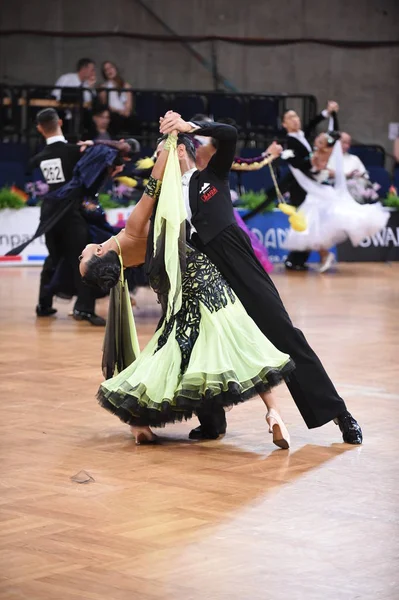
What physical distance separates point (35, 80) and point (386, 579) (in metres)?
17.8

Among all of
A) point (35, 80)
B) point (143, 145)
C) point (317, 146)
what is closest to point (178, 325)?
point (317, 146)

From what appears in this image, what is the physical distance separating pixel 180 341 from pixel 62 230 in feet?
20.1

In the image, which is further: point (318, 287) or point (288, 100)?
point (288, 100)

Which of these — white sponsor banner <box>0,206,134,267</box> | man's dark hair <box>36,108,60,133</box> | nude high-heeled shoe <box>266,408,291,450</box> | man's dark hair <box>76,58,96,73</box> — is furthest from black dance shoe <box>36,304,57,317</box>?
man's dark hair <box>76,58,96,73</box>

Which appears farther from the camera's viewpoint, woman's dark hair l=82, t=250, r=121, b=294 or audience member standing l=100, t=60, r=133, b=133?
audience member standing l=100, t=60, r=133, b=133

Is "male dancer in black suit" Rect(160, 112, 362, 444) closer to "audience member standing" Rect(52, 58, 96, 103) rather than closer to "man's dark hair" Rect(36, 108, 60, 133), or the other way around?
"man's dark hair" Rect(36, 108, 60, 133)

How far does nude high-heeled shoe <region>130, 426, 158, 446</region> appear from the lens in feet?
21.0

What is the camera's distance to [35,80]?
68.5 feet

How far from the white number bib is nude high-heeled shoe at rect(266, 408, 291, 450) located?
21.3 ft

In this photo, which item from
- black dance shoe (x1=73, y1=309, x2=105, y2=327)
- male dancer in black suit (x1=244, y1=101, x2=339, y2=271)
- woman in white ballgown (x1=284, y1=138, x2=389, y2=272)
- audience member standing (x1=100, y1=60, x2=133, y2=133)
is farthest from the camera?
audience member standing (x1=100, y1=60, x2=133, y2=133)

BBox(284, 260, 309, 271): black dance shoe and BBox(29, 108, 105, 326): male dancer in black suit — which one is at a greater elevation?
BBox(29, 108, 105, 326): male dancer in black suit

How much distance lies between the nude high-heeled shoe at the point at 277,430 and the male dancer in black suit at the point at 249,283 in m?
A: 0.19

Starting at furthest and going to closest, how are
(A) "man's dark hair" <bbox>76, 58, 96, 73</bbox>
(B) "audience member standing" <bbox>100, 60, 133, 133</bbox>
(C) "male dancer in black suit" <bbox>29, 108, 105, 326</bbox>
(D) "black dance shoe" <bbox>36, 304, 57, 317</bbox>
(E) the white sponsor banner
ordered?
(A) "man's dark hair" <bbox>76, 58, 96, 73</bbox>
(B) "audience member standing" <bbox>100, 60, 133, 133</bbox>
(E) the white sponsor banner
(D) "black dance shoe" <bbox>36, 304, 57, 317</bbox>
(C) "male dancer in black suit" <bbox>29, 108, 105, 326</bbox>

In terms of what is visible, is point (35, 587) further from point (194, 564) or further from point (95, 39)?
point (95, 39)
